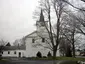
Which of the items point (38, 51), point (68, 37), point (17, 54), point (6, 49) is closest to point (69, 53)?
point (68, 37)

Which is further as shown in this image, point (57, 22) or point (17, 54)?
point (17, 54)

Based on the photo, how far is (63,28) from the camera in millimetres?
32438

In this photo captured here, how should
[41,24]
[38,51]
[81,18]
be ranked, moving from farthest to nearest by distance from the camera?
[38,51] → [41,24] → [81,18]

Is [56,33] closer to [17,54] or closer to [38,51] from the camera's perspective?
[38,51]

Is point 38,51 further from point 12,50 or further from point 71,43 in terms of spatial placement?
point 12,50

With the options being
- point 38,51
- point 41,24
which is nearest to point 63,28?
point 41,24

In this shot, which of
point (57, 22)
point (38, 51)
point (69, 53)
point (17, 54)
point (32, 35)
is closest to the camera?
point (57, 22)

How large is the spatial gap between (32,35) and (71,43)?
14.6m

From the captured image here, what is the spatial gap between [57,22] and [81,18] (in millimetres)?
9114

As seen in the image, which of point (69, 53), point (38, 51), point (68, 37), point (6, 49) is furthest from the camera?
point (6, 49)

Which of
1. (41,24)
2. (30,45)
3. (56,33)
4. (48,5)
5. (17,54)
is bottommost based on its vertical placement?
(17,54)

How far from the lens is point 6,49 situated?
70500mm

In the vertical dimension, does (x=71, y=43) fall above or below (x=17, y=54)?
above

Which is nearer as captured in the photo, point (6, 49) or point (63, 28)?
point (63, 28)
